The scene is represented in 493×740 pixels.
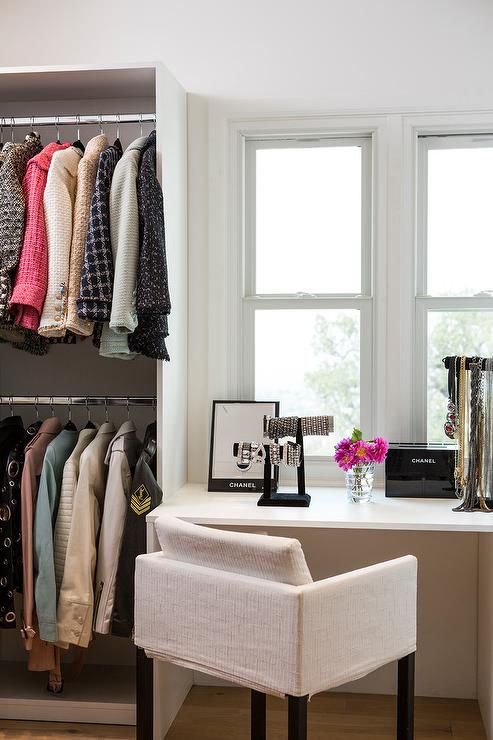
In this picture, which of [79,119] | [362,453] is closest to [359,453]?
[362,453]

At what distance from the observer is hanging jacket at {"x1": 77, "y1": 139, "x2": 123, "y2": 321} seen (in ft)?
8.55

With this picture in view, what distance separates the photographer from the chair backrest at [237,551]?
6.45 ft

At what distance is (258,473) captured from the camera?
3094mm

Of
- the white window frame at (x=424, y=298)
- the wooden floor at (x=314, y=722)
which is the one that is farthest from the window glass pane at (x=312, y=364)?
the wooden floor at (x=314, y=722)

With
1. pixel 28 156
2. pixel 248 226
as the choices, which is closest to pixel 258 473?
pixel 248 226

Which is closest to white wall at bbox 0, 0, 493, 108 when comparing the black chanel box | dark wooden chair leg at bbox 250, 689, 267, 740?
the black chanel box

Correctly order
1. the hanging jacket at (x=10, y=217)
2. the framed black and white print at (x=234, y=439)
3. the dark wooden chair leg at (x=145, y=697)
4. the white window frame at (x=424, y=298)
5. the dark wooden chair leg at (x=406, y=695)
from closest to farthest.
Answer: the dark wooden chair leg at (x=406, y=695) → the dark wooden chair leg at (x=145, y=697) → the hanging jacket at (x=10, y=217) → the framed black and white print at (x=234, y=439) → the white window frame at (x=424, y=298)

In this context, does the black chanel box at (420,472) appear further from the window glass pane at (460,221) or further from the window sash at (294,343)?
the window glass pane at (460,221)

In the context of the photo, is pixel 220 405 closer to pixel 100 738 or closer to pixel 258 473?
pixel 258 473

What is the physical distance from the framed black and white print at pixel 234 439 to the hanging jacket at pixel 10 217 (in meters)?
0.93

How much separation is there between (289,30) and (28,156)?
1.12 metres

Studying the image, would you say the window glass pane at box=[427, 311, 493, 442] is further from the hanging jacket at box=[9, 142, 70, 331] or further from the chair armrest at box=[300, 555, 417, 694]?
the hanging jacket at box=[9, 142, 70, 331]

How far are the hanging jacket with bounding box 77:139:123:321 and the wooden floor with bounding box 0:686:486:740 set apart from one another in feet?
4.65

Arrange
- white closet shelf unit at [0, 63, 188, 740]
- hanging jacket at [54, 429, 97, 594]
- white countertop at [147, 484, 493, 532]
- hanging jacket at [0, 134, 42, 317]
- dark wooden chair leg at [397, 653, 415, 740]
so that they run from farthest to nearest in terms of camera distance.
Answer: white closet shelf unit at [0, 63, 188, 740] < hanging jacket at [54, 429, 97, 594] < hanging jacket at [0, 134, 42, 317] < white countertop at [147, 484, 493, 532] < dark wooden chair leg at [397, 653, 415, 740]
